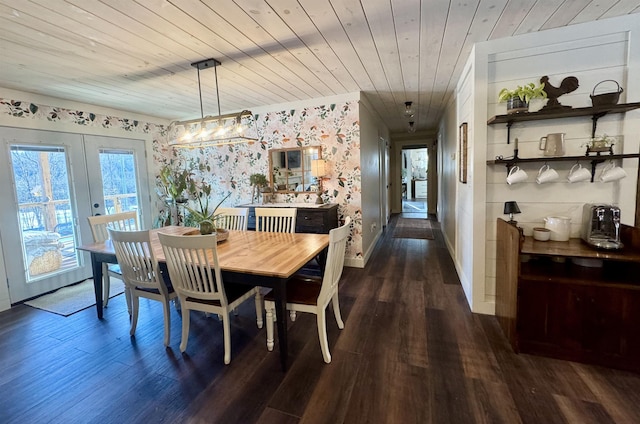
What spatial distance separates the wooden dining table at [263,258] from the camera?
180cm

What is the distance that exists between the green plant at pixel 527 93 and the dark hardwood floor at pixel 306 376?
1.86 m

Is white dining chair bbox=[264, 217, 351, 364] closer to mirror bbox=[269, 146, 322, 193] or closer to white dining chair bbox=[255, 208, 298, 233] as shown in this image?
white dining chair bbox=[255, 208, 298, 233]

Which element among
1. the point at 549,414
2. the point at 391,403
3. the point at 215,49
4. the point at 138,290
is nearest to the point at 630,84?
the point at 549,414

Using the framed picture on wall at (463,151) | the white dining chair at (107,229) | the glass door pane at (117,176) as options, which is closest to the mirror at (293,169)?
the framed picture on wall at (463,151)

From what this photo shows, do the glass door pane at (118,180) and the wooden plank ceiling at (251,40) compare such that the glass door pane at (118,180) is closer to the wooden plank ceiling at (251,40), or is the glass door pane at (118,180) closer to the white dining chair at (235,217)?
the wooden plank ceiling at (251,40)

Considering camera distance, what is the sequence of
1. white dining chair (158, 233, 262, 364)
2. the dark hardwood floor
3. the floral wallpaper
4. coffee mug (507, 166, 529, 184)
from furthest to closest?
the floral wallpaper < coffee mug (507, 166, 529, 184) < white dining chair (158, 233, 262, 364) < the dark hardwood floor

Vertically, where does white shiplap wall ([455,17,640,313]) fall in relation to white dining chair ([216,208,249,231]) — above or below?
above

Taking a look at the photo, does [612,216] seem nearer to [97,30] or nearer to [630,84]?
[630,84]

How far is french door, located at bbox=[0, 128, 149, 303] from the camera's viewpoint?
310 centimetres

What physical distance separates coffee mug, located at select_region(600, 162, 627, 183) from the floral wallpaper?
2.38 metres

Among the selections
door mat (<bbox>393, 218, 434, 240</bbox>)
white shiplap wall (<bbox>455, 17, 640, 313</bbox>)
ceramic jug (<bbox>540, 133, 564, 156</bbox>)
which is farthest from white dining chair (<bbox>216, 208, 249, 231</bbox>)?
door mat (<bbox>393, 218, 434, 240</bbox>)

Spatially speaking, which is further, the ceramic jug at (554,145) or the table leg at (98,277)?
the table leg at (98,277)

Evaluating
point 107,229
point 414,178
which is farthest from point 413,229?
point 414,178

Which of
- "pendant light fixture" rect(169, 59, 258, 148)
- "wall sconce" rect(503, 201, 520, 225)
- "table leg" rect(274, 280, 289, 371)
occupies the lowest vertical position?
"table leg" rect(274, 280, 289, 371)
